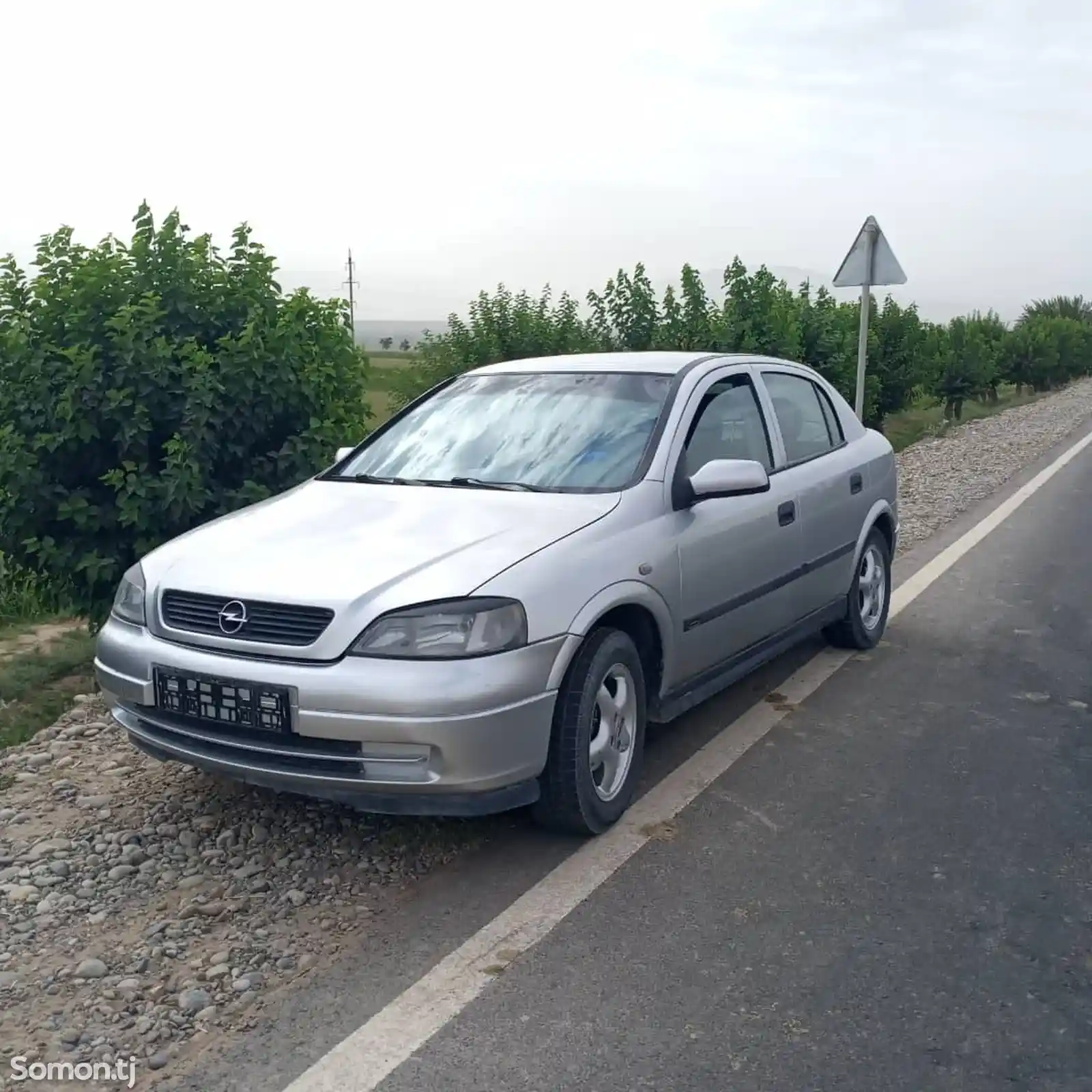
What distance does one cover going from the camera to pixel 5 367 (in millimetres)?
5992

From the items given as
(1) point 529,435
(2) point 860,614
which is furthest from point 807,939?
(2) point 860,614

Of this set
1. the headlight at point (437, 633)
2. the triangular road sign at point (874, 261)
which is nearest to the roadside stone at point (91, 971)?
the headlight at point (437, 633)

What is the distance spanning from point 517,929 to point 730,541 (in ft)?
6.40

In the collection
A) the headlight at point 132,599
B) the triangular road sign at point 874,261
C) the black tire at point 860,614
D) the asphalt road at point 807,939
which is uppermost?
the triangular road sign at point 874,261

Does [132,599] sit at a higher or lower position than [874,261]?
lower

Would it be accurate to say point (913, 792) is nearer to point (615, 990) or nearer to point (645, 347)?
point (615, 990)

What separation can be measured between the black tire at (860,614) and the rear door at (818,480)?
0.54 feet

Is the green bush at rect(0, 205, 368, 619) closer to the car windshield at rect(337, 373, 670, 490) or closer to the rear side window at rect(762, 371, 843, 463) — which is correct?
the car windshield at rect(337, 373, 670, 490)

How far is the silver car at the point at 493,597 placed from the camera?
3729 mm

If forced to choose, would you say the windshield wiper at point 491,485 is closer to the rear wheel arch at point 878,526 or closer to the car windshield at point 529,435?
the car windshield at point 529,435

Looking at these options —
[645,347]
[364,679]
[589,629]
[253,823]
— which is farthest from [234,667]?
[645,347]

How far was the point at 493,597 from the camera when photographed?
149 inches

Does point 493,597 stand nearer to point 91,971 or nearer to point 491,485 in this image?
point 491,485

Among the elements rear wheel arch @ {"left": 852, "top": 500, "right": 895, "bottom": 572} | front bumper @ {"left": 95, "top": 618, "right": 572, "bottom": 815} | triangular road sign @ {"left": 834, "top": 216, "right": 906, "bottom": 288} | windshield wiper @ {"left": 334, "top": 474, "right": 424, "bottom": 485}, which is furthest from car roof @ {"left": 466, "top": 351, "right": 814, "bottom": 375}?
triangular road sign @ {"left": 834, "top": 216, "right": 906, "bottom": 288}
